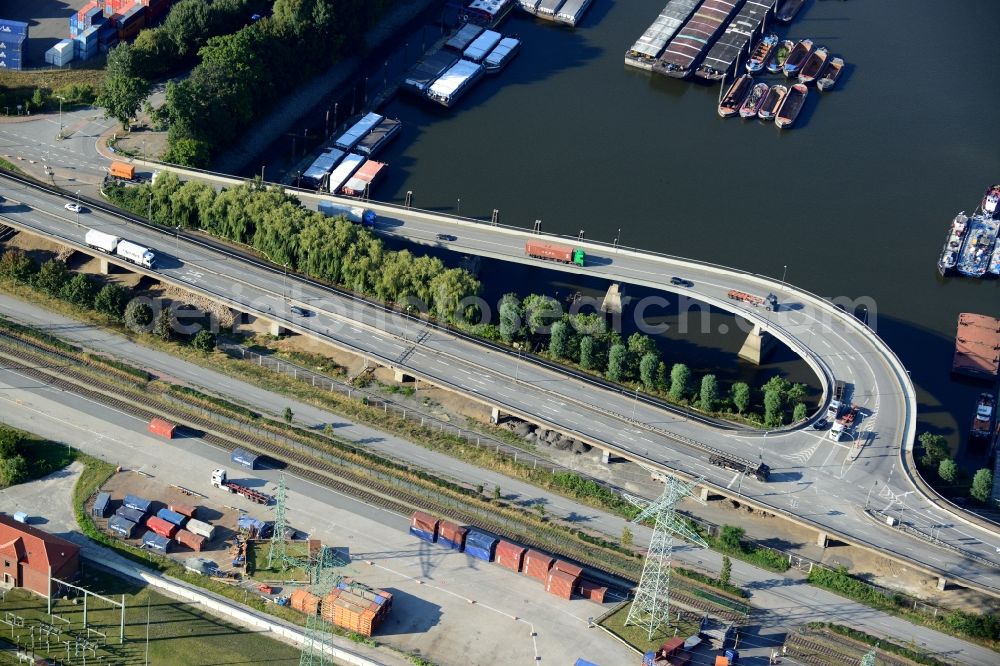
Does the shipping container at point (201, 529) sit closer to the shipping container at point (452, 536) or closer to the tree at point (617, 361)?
the shipping container at point (452, 536)

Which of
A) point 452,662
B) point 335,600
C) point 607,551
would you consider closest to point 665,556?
point 607,551

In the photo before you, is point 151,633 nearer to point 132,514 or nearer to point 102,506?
point 132,514

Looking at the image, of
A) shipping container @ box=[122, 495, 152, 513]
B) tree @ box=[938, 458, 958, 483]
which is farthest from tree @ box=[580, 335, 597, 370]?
shipping container @ box=[122, 495, 152, 513]

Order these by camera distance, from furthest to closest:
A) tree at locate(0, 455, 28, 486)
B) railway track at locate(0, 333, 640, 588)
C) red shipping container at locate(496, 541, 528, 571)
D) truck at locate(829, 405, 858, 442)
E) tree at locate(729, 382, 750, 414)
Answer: tree at locate(729, 382, 750, 414) < truck at locate(829, 405, 858, 442) < tree at locate(0, 455, 28, 486) < railway track at locate(0, 333, 640, 588) < red shipping container at locate(496, 541, 528, 571)

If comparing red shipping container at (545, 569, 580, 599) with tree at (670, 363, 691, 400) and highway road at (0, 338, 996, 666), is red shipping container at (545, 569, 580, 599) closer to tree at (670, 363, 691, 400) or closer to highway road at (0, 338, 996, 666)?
highway road at (0, 338, 996, 666)

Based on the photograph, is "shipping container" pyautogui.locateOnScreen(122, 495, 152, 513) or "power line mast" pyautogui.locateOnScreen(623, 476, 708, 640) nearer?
"power line mast" pyautogui.locateOnScreen(623, 476, 708, 640)

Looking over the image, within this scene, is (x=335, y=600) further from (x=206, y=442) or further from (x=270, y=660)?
(x=206, y=442)
